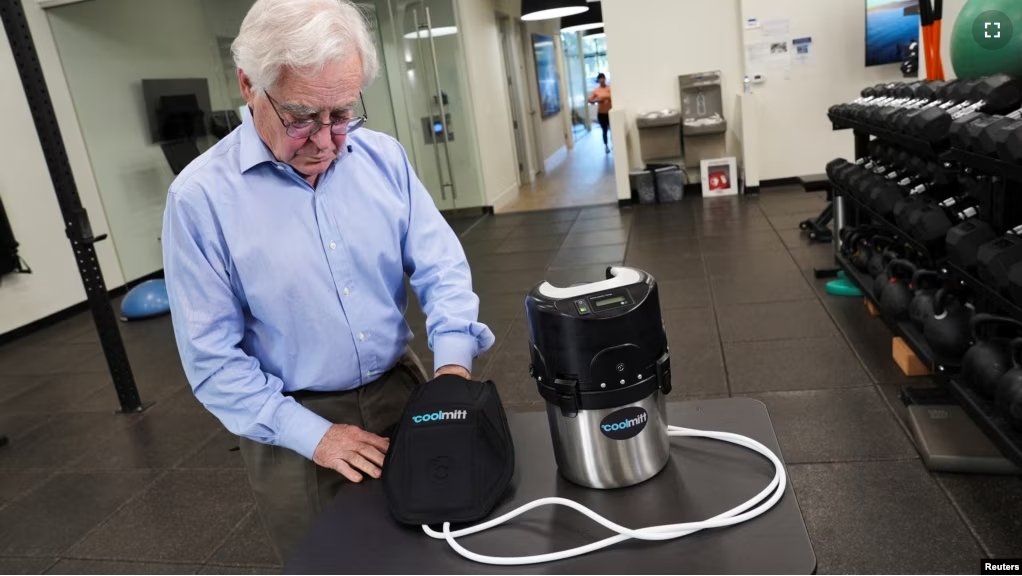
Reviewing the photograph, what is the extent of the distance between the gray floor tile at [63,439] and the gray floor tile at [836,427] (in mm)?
3027

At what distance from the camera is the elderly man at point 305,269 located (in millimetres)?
1191

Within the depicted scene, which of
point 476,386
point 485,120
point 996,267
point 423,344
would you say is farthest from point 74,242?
point 485,120

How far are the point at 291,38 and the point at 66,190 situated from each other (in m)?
3.00

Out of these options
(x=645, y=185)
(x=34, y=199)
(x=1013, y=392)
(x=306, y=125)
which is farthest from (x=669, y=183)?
(x=306, y=125)

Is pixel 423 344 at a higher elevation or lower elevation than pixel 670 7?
lower

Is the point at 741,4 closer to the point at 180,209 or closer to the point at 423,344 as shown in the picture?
the point at 423,344

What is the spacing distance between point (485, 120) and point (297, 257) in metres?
7.36

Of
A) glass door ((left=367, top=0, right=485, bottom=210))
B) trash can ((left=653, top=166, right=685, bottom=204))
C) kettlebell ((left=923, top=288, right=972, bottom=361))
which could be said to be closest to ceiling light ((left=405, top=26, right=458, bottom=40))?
glass door ((left=367, top=0, right=485, bottom=210))

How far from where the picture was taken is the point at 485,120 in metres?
8.42

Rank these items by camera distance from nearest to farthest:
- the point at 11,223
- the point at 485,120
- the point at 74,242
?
the point at 74,242 < the point at 11,223 < the point at 485,120

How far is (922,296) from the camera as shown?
2.83m

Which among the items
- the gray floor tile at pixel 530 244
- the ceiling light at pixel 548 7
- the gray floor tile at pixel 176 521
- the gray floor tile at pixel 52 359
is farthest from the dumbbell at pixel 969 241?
the ceiling light at pixel 548 7

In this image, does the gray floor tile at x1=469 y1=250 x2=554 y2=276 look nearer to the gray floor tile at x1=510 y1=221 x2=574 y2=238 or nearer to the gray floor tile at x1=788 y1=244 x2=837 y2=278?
the gray floor tile at x1=510 y1=221 x2=574 y2=238

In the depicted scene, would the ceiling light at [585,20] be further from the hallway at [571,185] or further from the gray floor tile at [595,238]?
the gray floor tile at [595,238]
